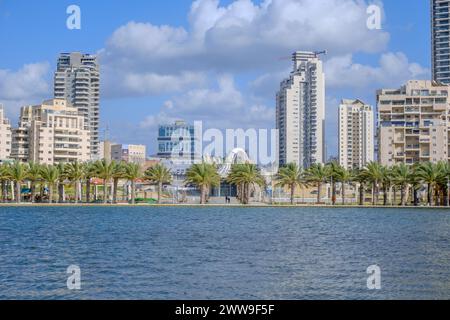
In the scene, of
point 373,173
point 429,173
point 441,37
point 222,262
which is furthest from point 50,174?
point 441,37

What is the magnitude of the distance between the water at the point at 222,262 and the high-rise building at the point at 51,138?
113237 millimetres

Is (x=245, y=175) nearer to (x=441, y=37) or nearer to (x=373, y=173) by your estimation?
(x=373, y=173)

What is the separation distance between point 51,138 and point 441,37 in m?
107

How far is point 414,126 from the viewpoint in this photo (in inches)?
5477

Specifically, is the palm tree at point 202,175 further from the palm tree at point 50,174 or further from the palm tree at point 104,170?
the palm tree at point 50,174

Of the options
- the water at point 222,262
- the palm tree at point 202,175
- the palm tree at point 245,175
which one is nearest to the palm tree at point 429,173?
the palm tree at point 245,175

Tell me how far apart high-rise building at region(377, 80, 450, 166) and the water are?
9303 cm

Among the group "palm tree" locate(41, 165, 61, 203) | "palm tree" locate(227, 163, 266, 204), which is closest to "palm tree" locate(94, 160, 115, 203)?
"palm tree" locate(41, 165, 61, 203)

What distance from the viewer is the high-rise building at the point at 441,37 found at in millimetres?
189500

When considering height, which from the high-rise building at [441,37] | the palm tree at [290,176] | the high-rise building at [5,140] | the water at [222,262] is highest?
the high-rise building at [441,37]

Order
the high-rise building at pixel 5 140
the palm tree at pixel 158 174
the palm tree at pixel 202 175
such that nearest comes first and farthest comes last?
the palm tree at pixel 202 175
the palm tree at pixel 158 174
the high-rise building at pixel 5 140
